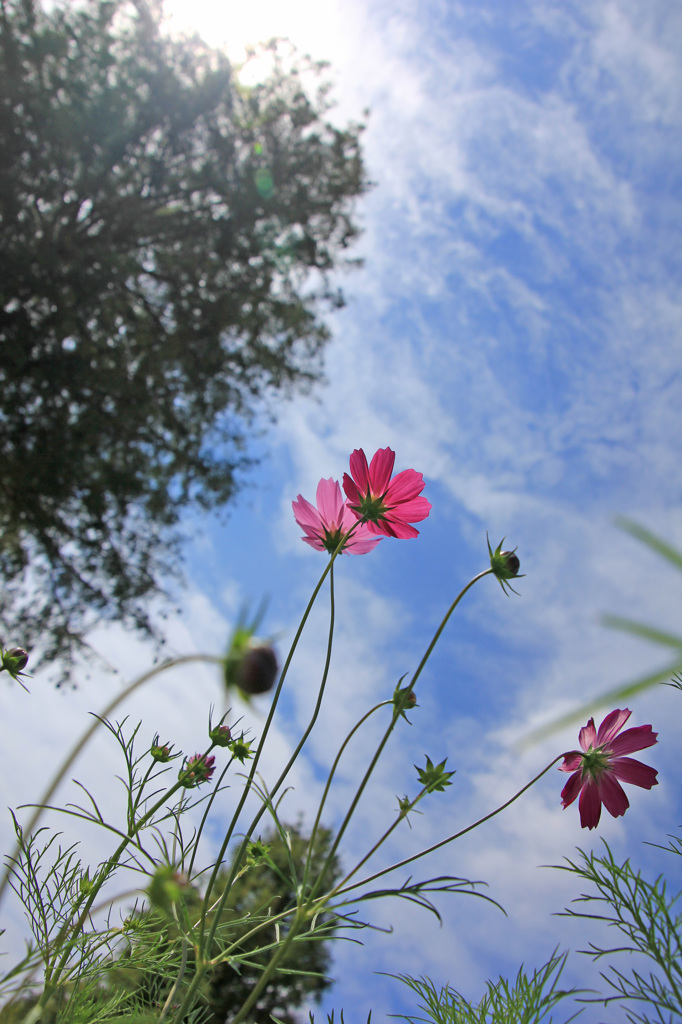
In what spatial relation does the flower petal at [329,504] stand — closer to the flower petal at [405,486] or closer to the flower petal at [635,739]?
the flower petal at [405,486]

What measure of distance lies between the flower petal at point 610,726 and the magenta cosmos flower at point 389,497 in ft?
0.72

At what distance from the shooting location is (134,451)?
14.5ft

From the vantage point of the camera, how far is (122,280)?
14.2ft

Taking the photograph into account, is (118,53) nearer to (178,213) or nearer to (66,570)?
(178,213)

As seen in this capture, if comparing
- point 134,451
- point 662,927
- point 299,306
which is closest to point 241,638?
point 662,927

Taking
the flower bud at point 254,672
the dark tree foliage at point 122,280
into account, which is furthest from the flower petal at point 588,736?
the dark tree foliage at point 122,280

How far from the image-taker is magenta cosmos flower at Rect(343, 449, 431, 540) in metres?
0.59

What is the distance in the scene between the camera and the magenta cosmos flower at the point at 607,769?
1.61 ft

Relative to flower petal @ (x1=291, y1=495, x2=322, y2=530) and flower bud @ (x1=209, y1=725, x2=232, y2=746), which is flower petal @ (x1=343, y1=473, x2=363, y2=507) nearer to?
flower petal @ (x1=291, y1=495, x2=322, y2=530)

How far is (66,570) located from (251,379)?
193 cm

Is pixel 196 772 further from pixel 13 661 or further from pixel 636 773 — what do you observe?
pixel 636 773

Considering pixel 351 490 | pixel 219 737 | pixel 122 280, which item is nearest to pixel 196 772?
pixel 219 737

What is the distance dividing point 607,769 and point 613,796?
0.02 m

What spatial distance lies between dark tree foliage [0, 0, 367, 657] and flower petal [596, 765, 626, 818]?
158 inches
